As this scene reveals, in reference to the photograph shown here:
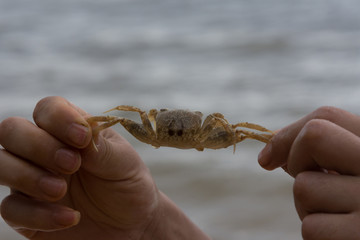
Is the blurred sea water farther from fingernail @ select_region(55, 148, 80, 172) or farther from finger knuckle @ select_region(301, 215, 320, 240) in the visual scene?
finger knuckle @ select_region(301, 215, 320, 240)

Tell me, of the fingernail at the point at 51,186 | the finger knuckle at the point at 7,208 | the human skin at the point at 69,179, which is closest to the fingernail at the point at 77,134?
the human skin at the point at 69,179

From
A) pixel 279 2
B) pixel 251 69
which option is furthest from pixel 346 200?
pixel 279 2

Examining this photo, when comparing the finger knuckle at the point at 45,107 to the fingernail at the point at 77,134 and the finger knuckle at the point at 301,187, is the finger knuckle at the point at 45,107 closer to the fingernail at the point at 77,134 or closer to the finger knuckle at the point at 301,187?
the fingernail at the point at 77,134

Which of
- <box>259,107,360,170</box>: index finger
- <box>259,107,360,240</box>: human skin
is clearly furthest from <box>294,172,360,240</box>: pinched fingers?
<box>259,107,360,170</box>: index finger

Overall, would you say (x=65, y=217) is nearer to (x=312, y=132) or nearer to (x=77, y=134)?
(x=77, y=134)

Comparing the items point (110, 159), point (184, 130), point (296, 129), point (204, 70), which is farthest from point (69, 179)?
point (204, 70)

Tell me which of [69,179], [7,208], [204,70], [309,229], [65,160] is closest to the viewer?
[309,229]

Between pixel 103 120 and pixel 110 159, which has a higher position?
pixel 103 120
